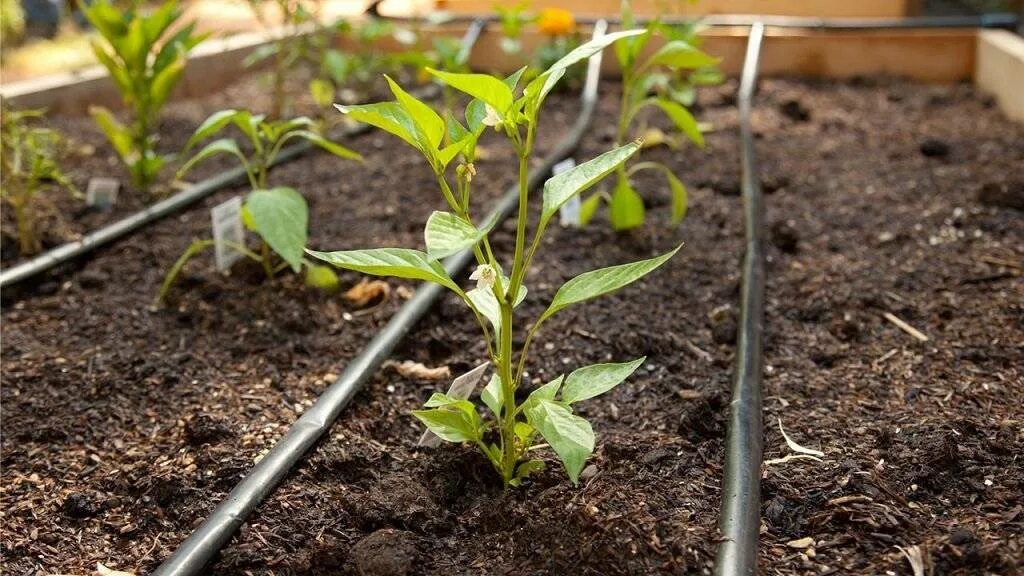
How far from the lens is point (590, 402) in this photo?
1.50 m

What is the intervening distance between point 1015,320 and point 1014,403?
318 millimetres

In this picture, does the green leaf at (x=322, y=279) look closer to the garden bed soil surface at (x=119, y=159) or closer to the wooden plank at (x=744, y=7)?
the garden bed soil surface at (x=119, y=159)

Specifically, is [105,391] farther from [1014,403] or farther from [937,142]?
[937,142]

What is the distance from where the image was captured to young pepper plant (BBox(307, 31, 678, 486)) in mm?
994

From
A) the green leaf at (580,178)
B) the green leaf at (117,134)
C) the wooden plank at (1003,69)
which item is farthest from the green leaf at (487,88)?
the wooden plank at (1003,69)

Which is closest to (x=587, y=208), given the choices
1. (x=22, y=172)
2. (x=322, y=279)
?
(x=322, y=279)

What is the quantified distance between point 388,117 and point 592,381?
417 millimetres

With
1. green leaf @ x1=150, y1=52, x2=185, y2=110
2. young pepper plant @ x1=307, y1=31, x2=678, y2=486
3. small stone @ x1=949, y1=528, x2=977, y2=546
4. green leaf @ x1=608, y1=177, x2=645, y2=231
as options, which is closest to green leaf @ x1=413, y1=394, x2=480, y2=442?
young pepper plant @ x1=307, y1=31, x2=678, y2=486

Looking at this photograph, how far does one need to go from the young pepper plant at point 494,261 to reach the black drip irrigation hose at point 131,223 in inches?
46.3

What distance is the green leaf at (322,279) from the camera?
1.86 meters

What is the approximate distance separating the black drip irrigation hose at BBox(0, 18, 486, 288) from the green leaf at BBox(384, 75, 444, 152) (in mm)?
1213

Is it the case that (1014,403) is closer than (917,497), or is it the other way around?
(917,497)

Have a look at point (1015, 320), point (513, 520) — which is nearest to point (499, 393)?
point (513, 520)

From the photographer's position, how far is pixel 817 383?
5.01 feet
